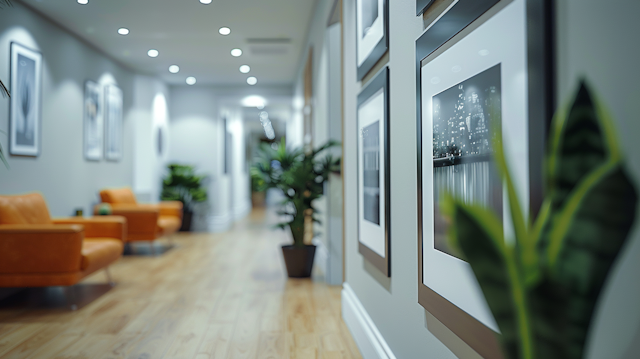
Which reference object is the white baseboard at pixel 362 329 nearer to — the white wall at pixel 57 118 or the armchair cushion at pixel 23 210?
the armchair cushion at pixel 23 210

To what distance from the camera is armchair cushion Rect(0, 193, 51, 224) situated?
341 centimetres

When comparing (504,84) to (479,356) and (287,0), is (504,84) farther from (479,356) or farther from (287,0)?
(287,0)

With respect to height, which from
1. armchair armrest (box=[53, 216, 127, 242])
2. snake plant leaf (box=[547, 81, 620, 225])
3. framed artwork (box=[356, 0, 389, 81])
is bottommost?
armchair armrest (box=[53, 216, 127, 242])

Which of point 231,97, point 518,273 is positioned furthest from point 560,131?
point 231,97

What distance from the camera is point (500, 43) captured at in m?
0.86

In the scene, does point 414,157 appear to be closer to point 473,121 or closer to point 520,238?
point 473,121

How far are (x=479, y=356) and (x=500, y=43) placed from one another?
2.26 feet

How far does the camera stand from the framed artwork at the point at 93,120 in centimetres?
530

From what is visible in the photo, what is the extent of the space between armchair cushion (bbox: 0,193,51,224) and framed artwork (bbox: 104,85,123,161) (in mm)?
2225

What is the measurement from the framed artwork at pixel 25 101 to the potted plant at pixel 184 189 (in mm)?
3117

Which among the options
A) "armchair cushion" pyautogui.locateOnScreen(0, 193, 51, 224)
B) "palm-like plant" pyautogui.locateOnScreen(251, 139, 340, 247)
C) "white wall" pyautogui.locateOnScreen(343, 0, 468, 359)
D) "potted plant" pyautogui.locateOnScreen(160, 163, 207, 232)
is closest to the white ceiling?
"palm-like plant" pyautogui.locateOnScreen(251, 139, 340, 247)

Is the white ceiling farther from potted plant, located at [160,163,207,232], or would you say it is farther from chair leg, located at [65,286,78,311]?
chair leg, located at [65,286,78,311]

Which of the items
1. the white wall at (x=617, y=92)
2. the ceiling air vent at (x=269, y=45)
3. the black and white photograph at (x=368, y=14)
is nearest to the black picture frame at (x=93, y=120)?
the ceiling air vent at (x=269, y=45)

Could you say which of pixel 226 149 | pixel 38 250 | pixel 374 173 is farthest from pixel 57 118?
pixel 226 149
